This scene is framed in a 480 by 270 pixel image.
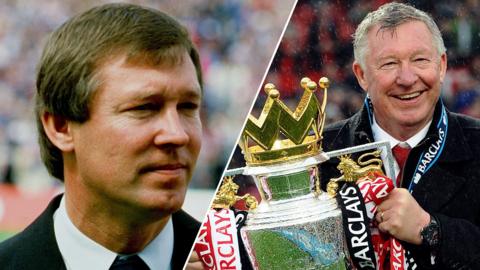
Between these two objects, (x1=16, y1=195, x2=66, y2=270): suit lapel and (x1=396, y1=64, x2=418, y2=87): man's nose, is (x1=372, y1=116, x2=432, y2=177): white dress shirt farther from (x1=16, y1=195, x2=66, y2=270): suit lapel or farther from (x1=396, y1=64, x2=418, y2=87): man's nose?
(x1=16, y1=195, x2=66, y2=270): suit lapel

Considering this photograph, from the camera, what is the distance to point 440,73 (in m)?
1.32

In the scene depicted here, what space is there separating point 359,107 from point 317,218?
0.19 metres

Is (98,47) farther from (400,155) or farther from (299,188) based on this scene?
(400,155)

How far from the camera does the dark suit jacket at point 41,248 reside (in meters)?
1.29

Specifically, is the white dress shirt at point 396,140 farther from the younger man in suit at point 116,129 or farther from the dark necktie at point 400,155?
the younger man in suit at point 116,129

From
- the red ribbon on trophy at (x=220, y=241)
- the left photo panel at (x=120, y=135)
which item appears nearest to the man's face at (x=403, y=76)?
the left photo panel at (x=120, y=135)

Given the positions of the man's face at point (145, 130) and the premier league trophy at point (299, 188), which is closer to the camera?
the man's face at point (145, 130)

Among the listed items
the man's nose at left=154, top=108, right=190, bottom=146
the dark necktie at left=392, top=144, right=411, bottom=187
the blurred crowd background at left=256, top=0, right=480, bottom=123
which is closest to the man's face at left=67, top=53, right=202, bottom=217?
the man's nose at left=154, top=108, right=190, bottom=146

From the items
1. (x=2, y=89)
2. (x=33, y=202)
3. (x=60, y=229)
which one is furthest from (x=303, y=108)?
(x=2, y=89)

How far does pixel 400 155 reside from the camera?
1342 mm

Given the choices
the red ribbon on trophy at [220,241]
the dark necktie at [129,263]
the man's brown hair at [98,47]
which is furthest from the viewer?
the red ribbon on trophy at [220,241]

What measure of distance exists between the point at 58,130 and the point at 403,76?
52 centimetres

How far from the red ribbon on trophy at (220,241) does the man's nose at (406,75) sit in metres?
0.34

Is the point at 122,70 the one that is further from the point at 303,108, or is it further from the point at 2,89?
the point at 2,89
